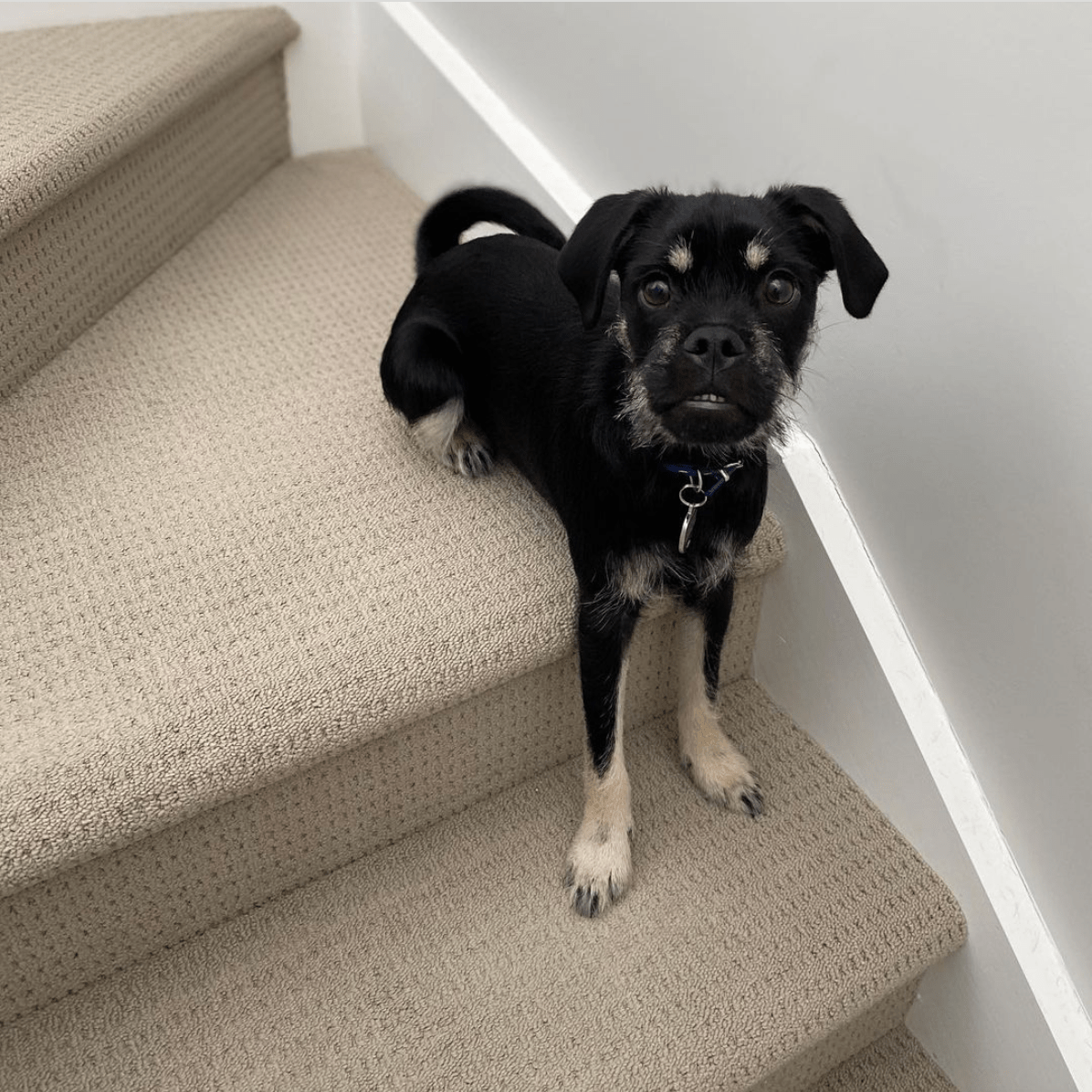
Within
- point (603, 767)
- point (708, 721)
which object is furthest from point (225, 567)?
point (708, 721)

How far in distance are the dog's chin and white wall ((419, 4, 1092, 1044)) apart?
272mm

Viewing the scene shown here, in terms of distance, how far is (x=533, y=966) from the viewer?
108 centimetres

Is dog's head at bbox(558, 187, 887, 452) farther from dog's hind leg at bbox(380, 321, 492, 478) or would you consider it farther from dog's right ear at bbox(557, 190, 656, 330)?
dog's hind leg at bbox(380, 321, 492, 478)

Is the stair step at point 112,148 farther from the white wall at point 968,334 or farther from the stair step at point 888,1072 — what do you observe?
the stair step at point 888,1072

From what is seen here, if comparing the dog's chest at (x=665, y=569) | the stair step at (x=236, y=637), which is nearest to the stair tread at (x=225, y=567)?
the stair step at (x=236, y=637)

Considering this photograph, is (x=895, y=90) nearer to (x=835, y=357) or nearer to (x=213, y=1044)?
(x=835, y=357)

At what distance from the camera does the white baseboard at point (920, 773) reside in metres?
1.10

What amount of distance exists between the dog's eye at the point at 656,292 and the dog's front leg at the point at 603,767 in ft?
1.06

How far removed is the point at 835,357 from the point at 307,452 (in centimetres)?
69

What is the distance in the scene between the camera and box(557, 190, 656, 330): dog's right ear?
939 millimetres

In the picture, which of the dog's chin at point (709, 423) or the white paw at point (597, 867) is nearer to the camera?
the dog's chin at point (709, 423)

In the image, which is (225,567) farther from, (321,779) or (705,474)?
(705,474)

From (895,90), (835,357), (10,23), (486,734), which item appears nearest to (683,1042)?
(486,734)

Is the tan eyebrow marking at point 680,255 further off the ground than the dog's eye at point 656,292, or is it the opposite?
the tan eyebrow marking at point 680,255
